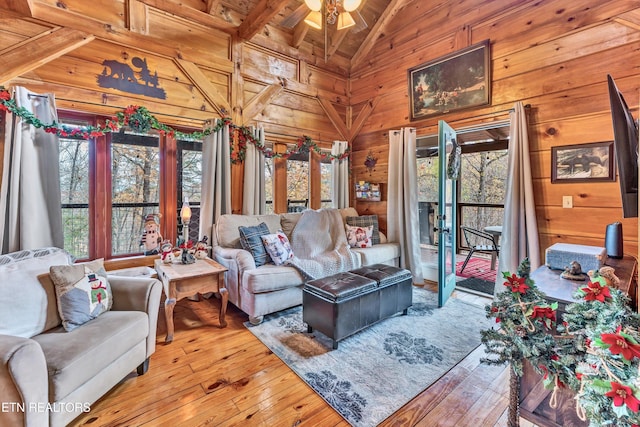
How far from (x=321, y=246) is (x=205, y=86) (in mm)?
2575

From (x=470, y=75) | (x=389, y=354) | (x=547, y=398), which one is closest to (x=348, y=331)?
(x=389, y=354)

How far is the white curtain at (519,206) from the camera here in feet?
10.1

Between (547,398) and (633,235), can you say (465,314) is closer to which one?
(633,235)

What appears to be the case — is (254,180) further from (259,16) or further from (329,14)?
(329,14)

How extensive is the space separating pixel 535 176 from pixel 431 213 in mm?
3138

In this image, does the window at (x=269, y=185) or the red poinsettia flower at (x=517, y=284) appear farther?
the window at (x=269, y=185)

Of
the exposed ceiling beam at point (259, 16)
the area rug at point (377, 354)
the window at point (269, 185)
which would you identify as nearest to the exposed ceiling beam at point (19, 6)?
the exposed ceiling beam at point (259, 16)

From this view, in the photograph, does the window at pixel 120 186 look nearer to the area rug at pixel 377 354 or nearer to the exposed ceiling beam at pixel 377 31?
the area rug at pixel 377 354

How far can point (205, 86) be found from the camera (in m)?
3.72

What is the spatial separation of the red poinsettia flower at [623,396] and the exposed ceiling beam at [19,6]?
14.9 feet

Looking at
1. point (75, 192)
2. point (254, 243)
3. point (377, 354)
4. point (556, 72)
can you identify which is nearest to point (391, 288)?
point (377, 354)

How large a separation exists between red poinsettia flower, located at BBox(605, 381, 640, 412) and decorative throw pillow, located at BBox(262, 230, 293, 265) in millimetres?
2772

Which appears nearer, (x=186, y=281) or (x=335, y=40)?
(x=186, y=281)

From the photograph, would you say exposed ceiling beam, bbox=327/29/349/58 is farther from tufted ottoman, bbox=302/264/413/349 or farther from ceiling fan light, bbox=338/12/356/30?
tufted ottoman, bbox=302/264/413/349
